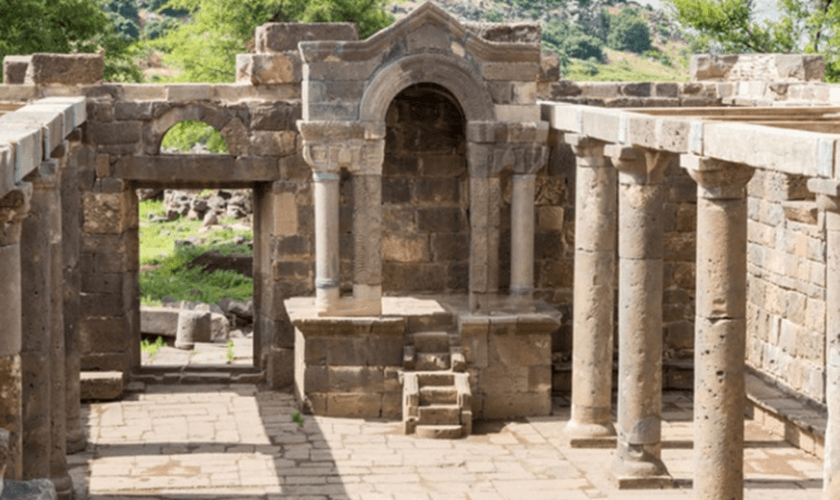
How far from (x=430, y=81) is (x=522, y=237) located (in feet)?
6.64

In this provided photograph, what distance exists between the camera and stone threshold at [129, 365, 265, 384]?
1862cm

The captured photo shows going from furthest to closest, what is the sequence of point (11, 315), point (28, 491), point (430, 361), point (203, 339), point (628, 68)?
point (628, 68) → point (203, 339) → point (430, 361) → point (11, 315) → point (28, 491)

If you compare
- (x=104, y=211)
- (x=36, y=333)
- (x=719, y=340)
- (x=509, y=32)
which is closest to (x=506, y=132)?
(x=509, y=32)

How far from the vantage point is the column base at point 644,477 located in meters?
13.6

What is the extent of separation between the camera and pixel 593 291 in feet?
49.5

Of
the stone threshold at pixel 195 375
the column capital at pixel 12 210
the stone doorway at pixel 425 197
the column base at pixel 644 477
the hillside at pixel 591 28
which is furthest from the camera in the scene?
the hillside at pixel 591 28

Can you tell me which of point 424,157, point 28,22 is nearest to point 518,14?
point 28,22

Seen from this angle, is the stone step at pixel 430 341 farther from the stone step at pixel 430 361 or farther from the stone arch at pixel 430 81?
the stone arch at pixel 430 81

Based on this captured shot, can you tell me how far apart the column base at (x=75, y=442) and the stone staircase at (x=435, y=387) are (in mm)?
3380

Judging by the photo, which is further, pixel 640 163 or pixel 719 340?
pixel 640 163

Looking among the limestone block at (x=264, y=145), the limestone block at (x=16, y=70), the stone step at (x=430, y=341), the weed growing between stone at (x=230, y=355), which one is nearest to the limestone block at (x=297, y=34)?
the limestone block at (x=264, y=145)

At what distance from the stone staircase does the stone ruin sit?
0.02 m

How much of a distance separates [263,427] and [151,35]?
2467 inches

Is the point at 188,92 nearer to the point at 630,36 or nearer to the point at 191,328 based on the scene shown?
the point at 191,328
